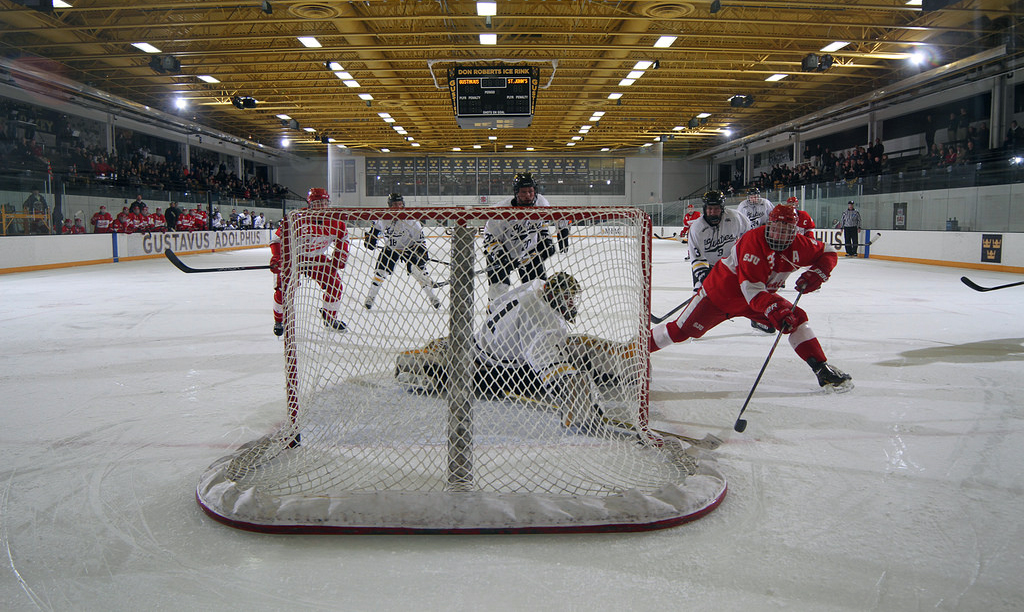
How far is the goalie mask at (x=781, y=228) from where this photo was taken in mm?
3281

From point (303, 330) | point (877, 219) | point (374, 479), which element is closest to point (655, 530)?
point (374, 479)

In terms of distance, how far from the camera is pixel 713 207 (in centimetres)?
532

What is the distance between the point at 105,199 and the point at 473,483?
604 inches

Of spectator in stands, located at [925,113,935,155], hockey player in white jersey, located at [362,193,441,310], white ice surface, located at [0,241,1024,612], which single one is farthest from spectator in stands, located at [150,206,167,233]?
spectator in stands, located at [925,113,935,155]

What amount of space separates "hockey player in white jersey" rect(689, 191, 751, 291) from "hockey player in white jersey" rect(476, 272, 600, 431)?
3098mm

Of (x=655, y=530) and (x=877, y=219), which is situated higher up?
(x=877, y=219)

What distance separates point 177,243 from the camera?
1583 cm

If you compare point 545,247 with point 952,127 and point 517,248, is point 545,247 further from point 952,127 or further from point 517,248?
point 952,127

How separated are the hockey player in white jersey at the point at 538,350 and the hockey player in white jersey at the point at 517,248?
61 mm

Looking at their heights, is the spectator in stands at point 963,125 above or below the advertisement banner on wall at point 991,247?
above

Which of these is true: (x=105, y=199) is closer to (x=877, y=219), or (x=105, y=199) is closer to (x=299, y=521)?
(x=299, y=521)

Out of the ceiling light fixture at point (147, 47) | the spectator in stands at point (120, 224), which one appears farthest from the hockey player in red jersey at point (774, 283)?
the spectator in stands at point (120, 224)

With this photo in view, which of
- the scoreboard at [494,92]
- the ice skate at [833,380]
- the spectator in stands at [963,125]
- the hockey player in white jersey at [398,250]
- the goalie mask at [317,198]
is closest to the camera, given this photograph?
the hockey player in white jersey at [398,250]

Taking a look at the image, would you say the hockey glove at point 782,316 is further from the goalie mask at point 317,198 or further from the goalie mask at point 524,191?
the goalie mask at point 317,198
